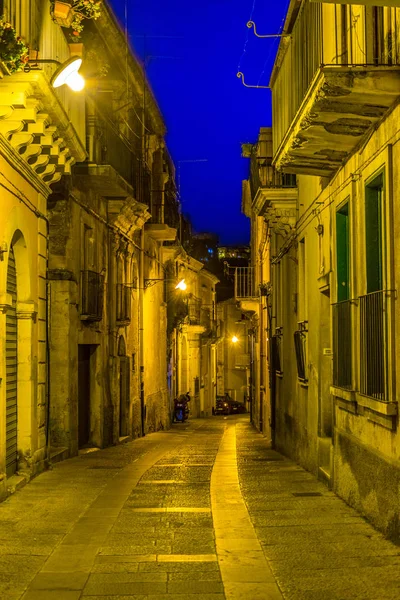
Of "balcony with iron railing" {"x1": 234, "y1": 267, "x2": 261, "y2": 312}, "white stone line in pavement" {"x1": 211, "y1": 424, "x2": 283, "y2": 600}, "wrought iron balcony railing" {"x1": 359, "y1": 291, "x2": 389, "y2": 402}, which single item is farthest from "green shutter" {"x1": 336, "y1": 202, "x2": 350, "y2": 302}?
"balcony with iron railing" {"x1": 234, "y1": 267, "x2": 261, "y2": 312}

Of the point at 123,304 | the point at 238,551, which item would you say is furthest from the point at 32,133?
the point at 123,304

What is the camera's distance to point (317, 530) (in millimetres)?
7898

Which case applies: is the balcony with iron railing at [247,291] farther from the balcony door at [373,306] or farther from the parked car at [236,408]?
the parked car at [236,408]

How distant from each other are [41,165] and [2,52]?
2.94 m

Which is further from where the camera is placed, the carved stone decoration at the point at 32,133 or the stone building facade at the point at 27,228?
the stone building facade at the point at 27,228

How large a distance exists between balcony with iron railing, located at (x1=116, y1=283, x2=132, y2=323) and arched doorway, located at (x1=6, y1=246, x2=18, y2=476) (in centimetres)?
954

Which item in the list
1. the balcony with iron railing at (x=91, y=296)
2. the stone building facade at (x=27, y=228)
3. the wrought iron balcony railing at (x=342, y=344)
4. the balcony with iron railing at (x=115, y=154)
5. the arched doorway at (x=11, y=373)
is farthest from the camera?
the balcony with iron railing at (x=115, y=154)

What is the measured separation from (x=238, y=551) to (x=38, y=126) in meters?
5.72

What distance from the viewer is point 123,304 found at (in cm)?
2158

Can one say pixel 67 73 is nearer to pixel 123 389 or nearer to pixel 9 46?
pixel 9 46

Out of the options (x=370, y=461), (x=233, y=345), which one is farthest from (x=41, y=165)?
(x=233, y=345)

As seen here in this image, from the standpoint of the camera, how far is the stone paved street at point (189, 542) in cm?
598

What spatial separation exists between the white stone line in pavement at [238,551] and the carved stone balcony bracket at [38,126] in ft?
16.8

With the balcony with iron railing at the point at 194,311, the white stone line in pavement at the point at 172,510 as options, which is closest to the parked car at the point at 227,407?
the balcony with iron railing at the point at 194,311
